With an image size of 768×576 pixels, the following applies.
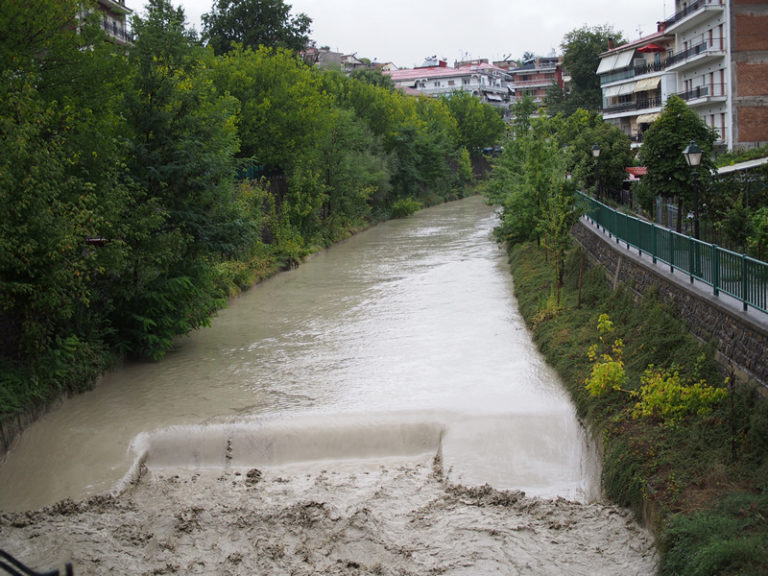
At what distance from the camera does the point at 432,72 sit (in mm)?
131375

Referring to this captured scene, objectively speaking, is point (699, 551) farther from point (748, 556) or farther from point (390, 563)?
point (390, 563)

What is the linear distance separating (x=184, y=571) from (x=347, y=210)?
35456 mm

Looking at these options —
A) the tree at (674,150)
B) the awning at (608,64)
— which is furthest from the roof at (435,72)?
the tree at (674,150)

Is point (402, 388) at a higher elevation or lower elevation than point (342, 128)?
lower

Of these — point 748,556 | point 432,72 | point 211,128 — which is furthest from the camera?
point 432,72

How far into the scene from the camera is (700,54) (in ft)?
133

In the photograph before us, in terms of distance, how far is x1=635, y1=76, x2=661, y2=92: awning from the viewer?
54.2 meters

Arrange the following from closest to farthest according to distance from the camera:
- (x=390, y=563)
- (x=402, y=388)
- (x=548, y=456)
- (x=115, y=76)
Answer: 1. (x=390, y=563)
2. (x=548, y=456)
3. (x=402, y=388)
4. (x=115, y=76)

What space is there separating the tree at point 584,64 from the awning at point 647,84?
22278 millimetres

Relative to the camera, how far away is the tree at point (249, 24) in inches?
2143

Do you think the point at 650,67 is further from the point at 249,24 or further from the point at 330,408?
the point at 330,408

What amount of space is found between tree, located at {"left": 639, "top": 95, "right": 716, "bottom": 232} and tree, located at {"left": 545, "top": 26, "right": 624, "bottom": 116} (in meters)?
57.4

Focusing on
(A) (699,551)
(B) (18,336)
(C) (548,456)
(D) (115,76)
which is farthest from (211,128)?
(A) (699,551)

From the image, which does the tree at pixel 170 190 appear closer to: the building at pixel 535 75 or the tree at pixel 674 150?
the tree at pixel 674 150
